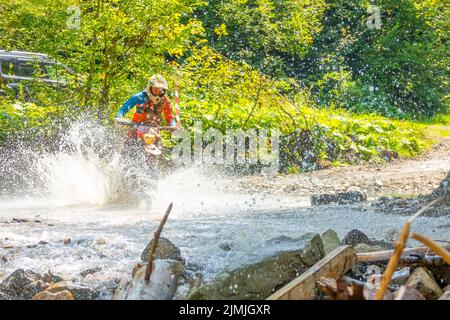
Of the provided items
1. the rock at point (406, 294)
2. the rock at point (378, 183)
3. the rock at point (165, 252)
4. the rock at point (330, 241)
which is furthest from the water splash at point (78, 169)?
the rock at point (406, 294)

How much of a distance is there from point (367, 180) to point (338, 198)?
9.82 ft

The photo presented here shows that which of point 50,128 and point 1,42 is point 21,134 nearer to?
point 50,128

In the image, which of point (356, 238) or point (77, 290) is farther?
point (356, 238)

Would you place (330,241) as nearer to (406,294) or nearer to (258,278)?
(258,278)

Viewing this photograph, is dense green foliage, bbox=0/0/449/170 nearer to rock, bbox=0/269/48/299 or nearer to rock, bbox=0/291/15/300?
rock, bbox=0/269/48/299

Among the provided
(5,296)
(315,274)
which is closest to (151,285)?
(315,274)

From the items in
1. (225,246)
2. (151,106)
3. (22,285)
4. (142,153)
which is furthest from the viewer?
(151,106)

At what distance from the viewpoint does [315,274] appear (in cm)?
379

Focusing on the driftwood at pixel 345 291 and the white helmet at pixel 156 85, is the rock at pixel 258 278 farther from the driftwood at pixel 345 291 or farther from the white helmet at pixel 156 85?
the white helmet at pixel 156 85

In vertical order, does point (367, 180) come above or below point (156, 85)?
below

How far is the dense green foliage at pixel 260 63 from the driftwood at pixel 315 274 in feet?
28.0

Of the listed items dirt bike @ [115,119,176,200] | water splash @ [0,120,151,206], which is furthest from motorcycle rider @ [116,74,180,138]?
water splash @ [0,120,151,206]

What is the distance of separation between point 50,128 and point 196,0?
3348 millimetres
